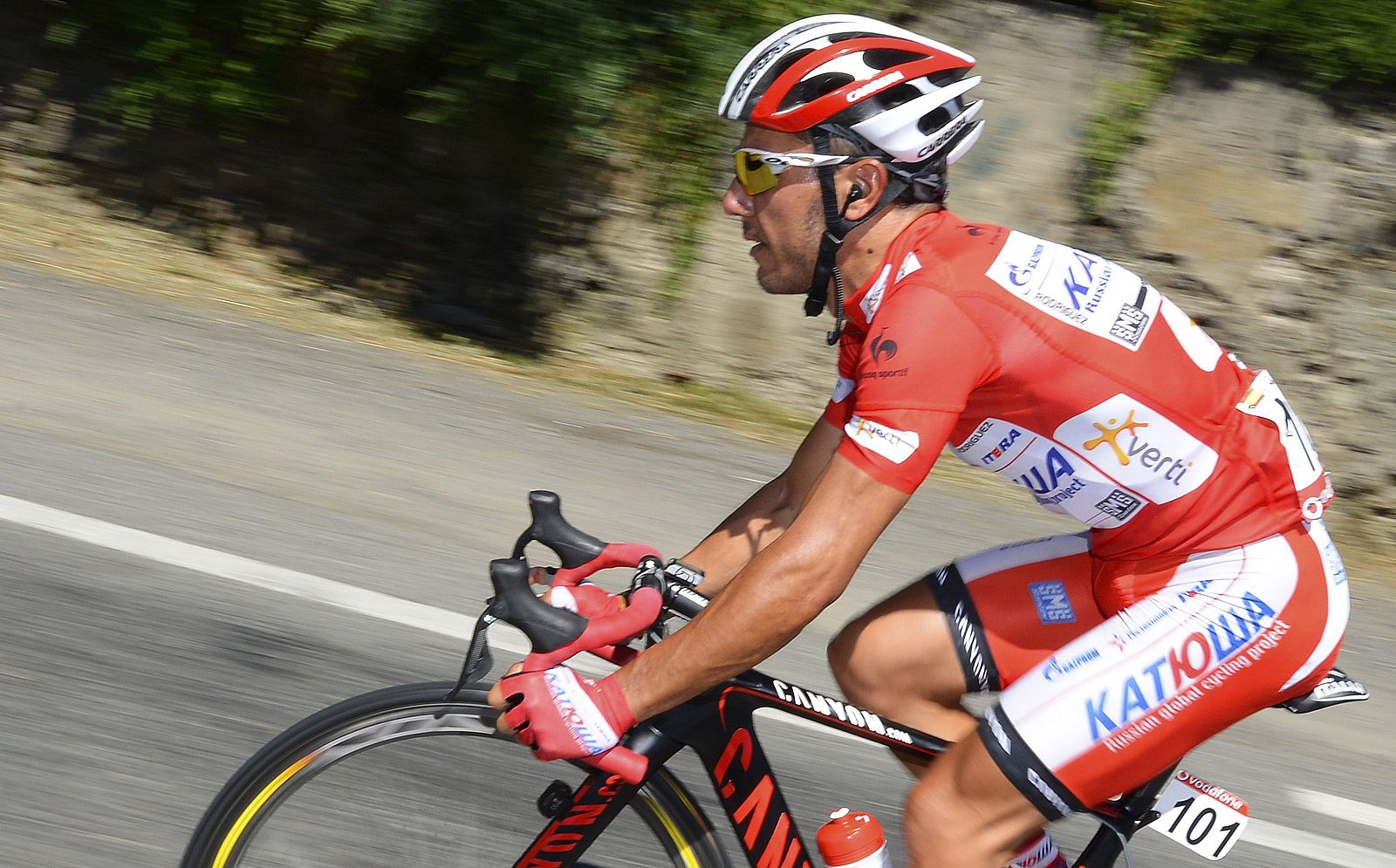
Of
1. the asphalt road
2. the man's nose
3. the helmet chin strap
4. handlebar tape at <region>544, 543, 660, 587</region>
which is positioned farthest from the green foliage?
handlebar tape at <region>544, 543, 660, 587</region>

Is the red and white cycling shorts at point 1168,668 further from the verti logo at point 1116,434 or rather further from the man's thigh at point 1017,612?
the verti logo at point 1116,434

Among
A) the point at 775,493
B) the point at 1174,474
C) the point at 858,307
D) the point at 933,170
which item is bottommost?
the point at 775,493

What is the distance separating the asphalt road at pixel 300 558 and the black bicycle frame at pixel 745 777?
0.24 metres

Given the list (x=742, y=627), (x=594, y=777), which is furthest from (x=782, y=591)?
(x=594, y=777)

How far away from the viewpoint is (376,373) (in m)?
6.65

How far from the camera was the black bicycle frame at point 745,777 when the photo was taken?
2379 millimetres

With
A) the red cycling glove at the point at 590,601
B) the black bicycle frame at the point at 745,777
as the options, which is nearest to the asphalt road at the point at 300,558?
the black bicycle frame at the point at 745,777

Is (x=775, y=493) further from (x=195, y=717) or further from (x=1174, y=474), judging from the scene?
(x=195, y=717)

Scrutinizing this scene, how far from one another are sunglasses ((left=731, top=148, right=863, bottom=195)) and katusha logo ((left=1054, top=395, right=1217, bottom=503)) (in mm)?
653

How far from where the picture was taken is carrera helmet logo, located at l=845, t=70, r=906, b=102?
96.0 inches

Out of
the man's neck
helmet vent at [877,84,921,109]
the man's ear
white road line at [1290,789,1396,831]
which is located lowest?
white road line at [1290,789,1396,831]

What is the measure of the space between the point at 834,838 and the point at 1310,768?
262 cm

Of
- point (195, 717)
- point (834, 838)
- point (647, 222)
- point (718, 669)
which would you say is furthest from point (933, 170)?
point (647, 222)

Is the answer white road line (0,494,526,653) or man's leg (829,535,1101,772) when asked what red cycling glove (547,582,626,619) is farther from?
white road line (0,494,526,653)
